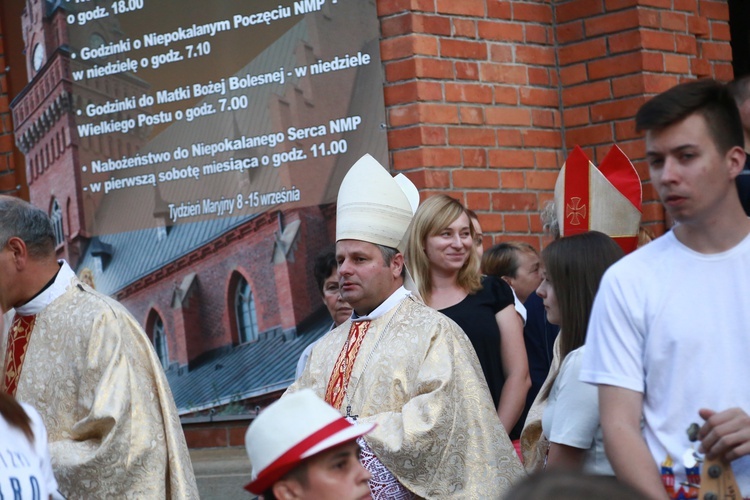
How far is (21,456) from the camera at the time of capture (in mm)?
3088

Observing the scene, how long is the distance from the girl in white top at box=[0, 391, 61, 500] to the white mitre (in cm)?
183

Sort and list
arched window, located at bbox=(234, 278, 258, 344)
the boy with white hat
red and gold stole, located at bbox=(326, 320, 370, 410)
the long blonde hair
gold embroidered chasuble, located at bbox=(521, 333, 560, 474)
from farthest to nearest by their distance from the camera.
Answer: arched window, located at bbox=(234, 278, 258, 344), the long blonde hair, red and gold stole, located at bbox=(326, 320, 370, 410), gold embroidered chasuble, located at bbox=(521, 333, 560, 474), the boy with white hat

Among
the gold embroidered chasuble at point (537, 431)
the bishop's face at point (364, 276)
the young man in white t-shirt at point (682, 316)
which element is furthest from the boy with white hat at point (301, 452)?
the bishop's face at point (364, 276)

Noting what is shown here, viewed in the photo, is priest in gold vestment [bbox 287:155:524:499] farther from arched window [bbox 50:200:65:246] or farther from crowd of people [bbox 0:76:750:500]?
arched window [bbox 50:200:65:246]

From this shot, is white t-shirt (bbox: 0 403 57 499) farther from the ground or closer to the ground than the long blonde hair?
closer to the ground

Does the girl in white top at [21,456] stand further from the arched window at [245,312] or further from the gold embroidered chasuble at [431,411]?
the arched window at [245,312]

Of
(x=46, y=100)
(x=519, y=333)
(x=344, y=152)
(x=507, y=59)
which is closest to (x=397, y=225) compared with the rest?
(x=519, y=333)

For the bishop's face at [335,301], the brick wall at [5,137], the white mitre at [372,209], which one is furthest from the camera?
the brick wall at [5,137]

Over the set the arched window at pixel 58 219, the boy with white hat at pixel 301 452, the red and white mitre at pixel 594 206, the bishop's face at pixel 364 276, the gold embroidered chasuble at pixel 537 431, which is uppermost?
the arched window at pixel 58 219

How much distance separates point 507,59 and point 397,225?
2.22 meters

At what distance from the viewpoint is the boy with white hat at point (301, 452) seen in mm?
2949

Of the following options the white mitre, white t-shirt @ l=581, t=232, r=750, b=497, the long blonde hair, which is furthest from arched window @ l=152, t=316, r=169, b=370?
white t-shirt @ l=581, t=232, r=750, b=497

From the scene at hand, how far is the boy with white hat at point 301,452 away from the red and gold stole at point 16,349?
66.4 inches

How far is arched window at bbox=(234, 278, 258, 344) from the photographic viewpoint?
682cm
